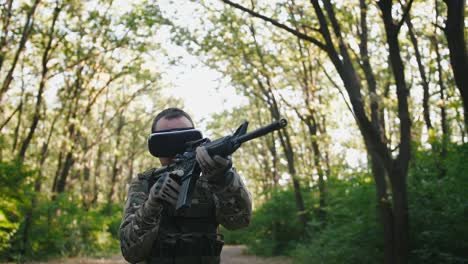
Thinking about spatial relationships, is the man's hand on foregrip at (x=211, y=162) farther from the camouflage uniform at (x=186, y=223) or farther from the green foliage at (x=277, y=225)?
the green foliage at (x=277, y=225)

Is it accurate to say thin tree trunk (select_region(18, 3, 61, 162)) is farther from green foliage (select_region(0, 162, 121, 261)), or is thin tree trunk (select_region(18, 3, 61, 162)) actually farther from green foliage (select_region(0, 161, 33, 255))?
green foliage (select_region(0, 161, 33, 255))

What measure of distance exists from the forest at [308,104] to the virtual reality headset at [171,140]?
3.98 m

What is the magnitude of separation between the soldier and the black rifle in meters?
0.05

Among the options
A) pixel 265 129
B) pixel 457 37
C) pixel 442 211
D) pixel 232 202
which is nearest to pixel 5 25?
pixel 442 211

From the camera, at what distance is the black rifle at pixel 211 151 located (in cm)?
221

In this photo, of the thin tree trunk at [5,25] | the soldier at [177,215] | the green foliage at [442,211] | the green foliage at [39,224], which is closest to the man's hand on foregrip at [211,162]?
the soldier at [177,215]

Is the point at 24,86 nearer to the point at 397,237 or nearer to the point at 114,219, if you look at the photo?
the point at 114,219

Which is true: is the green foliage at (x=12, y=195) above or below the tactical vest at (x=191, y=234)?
above

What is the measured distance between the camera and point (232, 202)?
2.63m

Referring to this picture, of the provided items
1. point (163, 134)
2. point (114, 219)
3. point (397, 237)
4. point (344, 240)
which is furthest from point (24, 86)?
point (163, 134)

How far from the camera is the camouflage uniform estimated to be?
2.50 meters

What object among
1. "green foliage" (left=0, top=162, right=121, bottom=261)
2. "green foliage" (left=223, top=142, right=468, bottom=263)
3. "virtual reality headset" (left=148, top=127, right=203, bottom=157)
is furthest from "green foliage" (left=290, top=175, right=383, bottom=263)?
"virtual reality headset" (left=148, top=127, right=203, bottom=157)

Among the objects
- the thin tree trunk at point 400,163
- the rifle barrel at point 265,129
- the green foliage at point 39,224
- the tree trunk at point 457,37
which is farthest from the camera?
the green foliage at point 39,224

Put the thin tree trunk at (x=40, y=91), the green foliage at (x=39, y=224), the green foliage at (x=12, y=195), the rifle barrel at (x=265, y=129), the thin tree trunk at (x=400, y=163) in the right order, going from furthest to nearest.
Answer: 1. the thin tree trunk at (x=40, y=91)
2. the green foliage at (x=39, y=224)
3. the green foliage at (x=12, y=195)
4. the thin tree trunk at (x=400, y=163)
5. the rifle barrel at (x=265, y=129)
